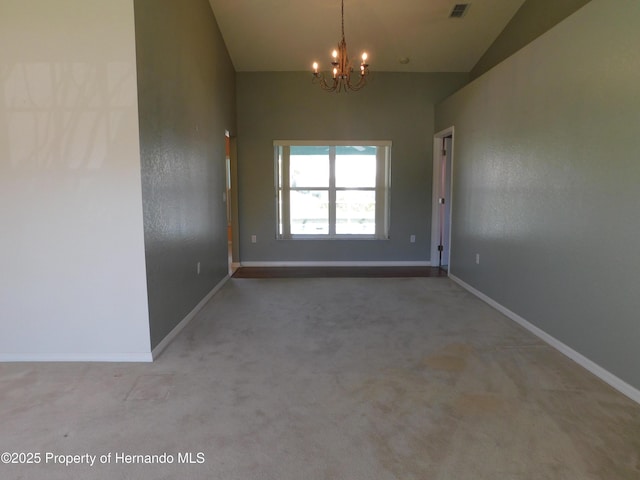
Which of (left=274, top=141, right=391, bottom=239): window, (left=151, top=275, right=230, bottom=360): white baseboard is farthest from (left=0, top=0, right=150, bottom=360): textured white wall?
(left=274, top=141, right=391, bottom=239): window

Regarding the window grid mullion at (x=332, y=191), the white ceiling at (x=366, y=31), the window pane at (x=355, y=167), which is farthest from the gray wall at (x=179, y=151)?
the window pane at (x=355, y=167)

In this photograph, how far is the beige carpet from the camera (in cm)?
172

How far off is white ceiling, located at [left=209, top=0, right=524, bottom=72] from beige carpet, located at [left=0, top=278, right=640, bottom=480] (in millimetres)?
3665

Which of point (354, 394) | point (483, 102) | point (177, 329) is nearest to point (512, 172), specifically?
point (483, 102)

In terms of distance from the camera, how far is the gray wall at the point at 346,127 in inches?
237

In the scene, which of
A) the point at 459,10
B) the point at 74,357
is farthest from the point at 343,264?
the point at 74,357

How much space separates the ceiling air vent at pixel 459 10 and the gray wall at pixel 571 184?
1036 millimetres

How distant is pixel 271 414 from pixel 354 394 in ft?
1.67

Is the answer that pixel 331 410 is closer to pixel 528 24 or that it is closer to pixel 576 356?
pixel 576 356

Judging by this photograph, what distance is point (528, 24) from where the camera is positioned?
4.45 metres

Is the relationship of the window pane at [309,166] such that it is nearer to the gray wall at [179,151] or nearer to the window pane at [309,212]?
the window pane at [309,212]

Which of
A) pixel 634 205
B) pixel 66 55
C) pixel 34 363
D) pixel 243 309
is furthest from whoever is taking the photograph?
pixel 243 309

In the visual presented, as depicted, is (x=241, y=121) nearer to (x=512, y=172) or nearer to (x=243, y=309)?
(x=243, y=309)

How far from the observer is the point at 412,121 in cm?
610
